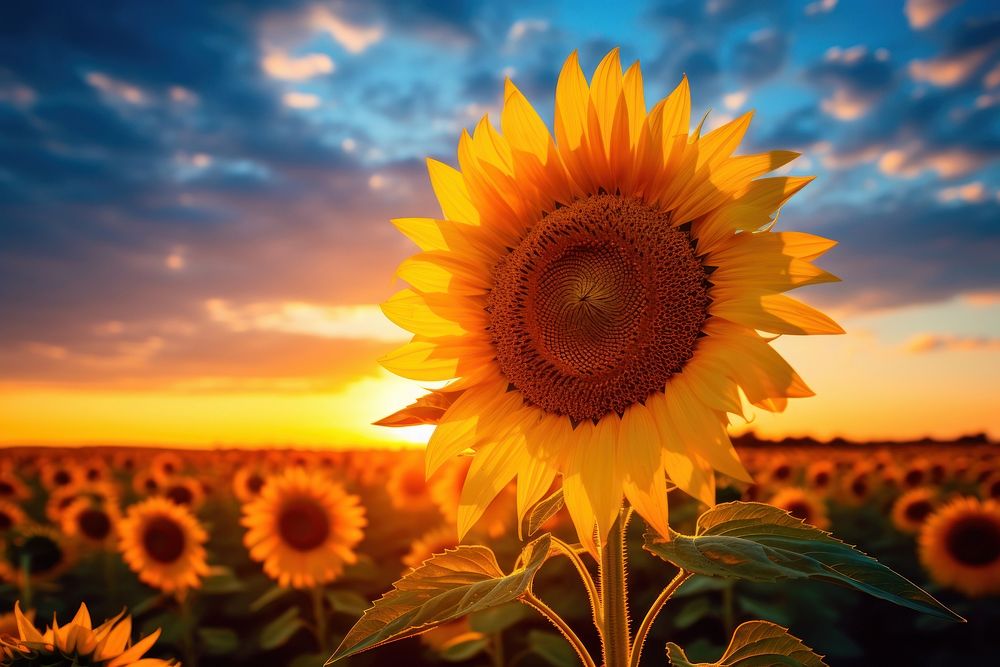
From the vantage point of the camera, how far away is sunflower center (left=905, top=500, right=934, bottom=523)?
13.2 meters

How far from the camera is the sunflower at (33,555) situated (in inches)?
360

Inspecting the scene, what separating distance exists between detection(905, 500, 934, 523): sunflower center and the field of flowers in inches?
0.9

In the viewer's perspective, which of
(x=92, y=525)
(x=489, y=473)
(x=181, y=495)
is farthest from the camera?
(x=181, y=495)

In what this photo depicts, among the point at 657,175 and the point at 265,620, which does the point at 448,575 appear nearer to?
the point at 657,175

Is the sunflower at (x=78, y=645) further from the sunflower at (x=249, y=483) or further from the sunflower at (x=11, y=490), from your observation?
the sunflower at (x=11, y=490)

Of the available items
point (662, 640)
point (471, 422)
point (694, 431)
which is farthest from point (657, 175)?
point (662, 640)

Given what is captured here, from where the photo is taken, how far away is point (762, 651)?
8.16 feet

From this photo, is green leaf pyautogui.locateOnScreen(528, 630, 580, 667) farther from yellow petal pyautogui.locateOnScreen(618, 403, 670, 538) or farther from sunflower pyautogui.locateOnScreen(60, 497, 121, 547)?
sunflower pyautogui.locateOnScreen(60, 497, 121, 547)

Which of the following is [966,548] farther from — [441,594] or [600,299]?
[441,594]

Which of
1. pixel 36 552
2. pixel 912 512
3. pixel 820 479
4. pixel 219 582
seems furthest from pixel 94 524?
pixel 820 479

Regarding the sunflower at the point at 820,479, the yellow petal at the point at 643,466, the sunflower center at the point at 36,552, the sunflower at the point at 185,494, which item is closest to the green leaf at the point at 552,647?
the yellow petal at the point at 643,466

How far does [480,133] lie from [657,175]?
0.65 metres

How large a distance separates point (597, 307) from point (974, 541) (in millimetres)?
10318

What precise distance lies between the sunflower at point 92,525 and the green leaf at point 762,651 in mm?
10466
